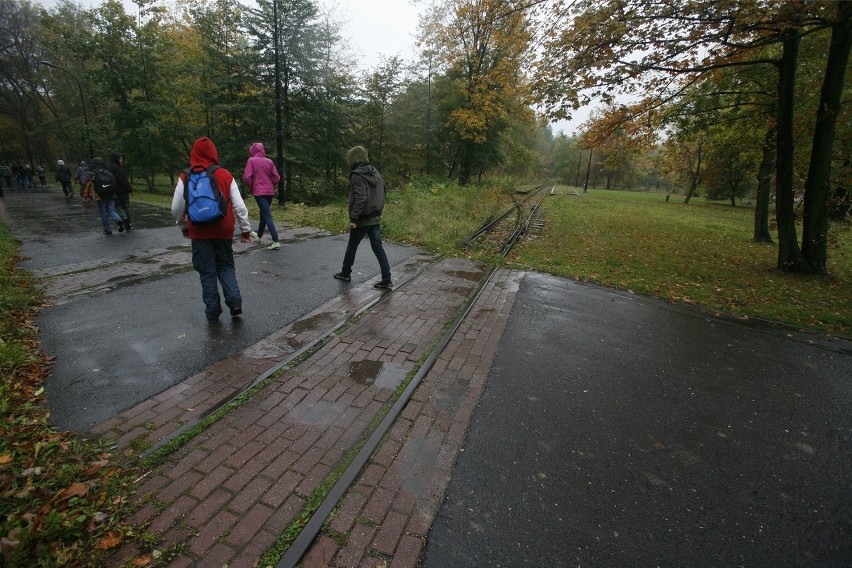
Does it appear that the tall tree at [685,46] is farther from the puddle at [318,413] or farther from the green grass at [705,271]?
the puddle at [318,413]

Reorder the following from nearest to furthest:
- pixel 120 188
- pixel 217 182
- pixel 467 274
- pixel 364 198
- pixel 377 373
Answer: pixel 377 373
pixel 217 182
pixel 364 198
pixel 467 274
pixel 120 188

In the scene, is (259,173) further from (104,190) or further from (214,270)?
(214,270)

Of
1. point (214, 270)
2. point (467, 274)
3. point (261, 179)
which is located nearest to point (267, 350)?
point (214, 270)

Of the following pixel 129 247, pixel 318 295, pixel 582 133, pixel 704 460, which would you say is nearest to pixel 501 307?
pixel 318 295

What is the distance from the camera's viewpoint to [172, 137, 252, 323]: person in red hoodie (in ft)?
13.7

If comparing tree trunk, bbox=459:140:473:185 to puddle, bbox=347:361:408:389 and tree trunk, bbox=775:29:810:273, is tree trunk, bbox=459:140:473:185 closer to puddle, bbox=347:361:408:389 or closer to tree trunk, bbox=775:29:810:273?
tree trunk, bbox=775:29:810:273

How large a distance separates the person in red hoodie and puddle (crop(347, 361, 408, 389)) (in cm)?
187

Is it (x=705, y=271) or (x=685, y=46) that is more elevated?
(x=685, y=46)

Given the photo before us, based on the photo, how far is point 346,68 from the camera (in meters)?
24.3

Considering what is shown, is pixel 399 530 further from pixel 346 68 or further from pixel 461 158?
pixel 461 158

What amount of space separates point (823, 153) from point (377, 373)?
10654 mm

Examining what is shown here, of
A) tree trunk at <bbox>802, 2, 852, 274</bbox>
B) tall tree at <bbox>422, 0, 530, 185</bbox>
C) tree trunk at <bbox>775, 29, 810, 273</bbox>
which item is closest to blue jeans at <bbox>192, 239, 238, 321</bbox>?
tree trunk at <bbox>775, 29, 810, 273</bbox>

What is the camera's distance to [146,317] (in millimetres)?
4574

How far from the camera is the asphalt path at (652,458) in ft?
7.10
